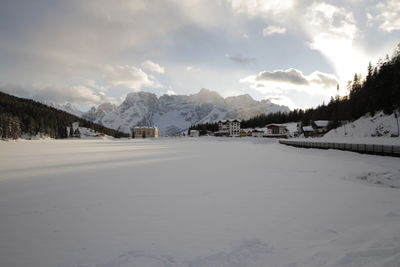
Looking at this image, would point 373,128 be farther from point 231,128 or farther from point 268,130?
point 231,128

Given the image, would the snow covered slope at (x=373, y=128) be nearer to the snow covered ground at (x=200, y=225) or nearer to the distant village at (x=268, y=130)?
the distant village at (x=268, y=130)

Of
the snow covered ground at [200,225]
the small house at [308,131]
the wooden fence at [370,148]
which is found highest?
the small house at [308,131]

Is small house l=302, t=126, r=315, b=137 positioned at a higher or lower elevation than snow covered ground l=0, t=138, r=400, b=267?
higher

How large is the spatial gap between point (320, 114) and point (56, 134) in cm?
16404

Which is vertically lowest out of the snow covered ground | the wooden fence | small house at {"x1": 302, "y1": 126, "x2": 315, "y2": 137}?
the snow covered ground

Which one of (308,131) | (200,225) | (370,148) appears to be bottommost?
(200,225)

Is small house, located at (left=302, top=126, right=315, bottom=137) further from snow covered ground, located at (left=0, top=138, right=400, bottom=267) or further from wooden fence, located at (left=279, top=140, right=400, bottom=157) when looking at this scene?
snow covered ground, located at (left=0, top=138, right=400, bottom=267)

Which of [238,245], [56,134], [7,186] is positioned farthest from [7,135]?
[238,245]

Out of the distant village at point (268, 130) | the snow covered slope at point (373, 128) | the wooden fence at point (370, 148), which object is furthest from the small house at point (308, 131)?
the wooden fence at point (370, 148)

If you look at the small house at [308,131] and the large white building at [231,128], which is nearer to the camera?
the small house at [308,131]

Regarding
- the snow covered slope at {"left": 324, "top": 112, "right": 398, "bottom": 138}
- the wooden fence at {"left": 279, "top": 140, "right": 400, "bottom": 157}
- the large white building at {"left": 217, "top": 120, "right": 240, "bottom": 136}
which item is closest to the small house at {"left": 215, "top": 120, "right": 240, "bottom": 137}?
the large white building at {"left": 217, "top": 120, "right": 240, "bottom": 136}

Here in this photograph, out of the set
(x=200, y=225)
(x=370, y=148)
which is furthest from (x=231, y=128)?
(x=200, y=225)

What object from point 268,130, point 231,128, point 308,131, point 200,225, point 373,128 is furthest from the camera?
point 231,128

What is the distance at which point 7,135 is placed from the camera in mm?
84000
